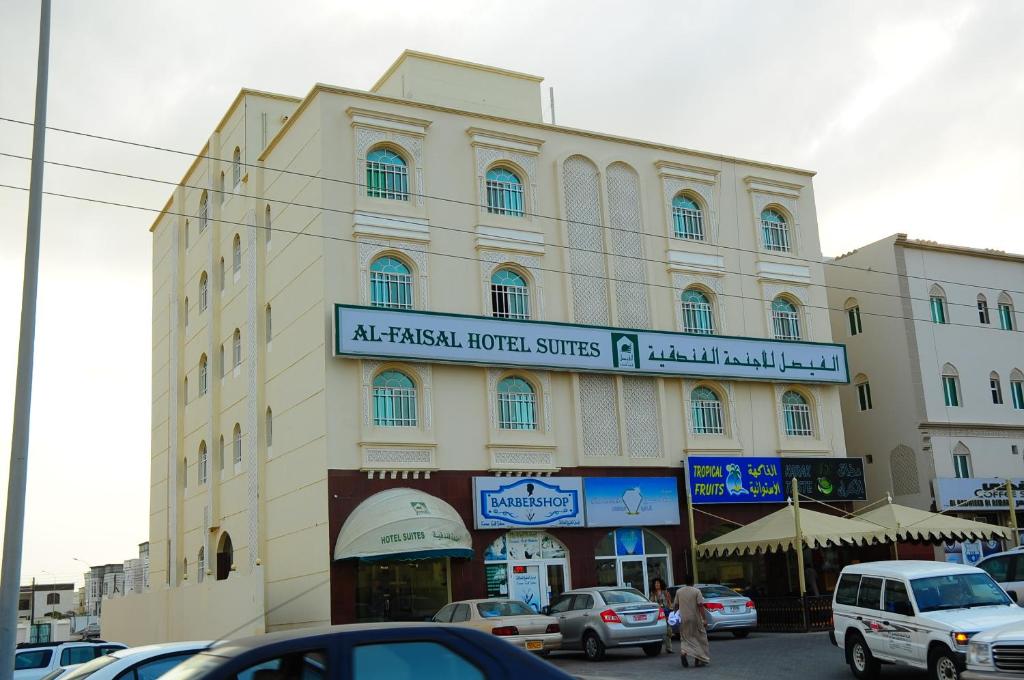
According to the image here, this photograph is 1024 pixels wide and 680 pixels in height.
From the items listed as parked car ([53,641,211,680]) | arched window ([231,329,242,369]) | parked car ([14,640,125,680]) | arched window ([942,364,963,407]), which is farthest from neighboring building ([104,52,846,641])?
parked car ([53,641,211,680])

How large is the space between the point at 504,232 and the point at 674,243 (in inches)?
250

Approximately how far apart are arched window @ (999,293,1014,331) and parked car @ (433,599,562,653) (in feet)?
94.2

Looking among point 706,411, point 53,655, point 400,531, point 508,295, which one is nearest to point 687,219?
point 706,411

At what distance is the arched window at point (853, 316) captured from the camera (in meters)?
42.0

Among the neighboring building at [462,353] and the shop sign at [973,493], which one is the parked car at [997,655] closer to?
the neighboring building at [462,353]

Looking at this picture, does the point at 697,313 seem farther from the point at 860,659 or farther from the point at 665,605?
the point at 860,659

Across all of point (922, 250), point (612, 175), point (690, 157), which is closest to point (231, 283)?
point (612, 175)

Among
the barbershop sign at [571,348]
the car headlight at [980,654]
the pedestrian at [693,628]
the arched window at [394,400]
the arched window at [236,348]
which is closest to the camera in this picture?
the car headlight at [980,654]

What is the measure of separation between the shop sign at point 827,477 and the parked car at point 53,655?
22.4m

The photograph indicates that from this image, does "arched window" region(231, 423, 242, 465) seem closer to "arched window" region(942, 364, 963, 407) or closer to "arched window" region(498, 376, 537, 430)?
"arched window" region(498, 376, 537, 430)

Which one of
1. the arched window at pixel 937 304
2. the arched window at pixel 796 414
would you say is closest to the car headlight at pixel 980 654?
the arched window at pixel 796 414

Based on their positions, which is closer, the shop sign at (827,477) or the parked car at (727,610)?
the parked car at (727,610)

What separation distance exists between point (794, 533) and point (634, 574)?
17.5 ft

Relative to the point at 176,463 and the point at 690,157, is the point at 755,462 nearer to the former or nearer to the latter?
the point at 690,157
